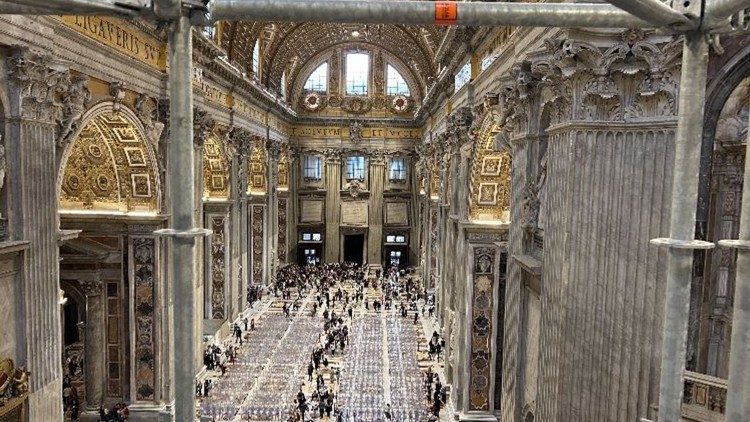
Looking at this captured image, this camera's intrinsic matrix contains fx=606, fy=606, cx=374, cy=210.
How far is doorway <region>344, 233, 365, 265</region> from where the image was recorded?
4244 centimetres

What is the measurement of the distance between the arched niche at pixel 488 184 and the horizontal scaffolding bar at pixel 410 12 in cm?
1165

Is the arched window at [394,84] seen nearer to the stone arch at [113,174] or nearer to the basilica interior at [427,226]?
the basilica interior at [427,226]

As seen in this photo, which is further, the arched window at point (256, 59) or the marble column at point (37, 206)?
the arched window at point (256, 59)

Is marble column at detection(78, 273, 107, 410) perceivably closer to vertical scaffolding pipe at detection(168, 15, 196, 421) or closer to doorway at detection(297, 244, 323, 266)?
vertical scaffolding pipe at detection(168, 15, 196, 421)

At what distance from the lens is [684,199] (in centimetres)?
383

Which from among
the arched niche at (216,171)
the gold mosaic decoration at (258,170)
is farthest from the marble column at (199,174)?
the gold mosaic decoration at (258,170)

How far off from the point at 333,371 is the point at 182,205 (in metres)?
18.2

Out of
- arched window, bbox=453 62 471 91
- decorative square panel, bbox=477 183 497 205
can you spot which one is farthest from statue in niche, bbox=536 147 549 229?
arched window, bbox=453 62 471 91

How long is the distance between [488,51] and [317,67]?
87.1ft

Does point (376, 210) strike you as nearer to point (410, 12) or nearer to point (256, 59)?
point (256, 59)

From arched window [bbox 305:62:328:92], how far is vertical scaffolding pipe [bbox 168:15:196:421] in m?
37.6

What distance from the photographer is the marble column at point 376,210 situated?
4100 cm

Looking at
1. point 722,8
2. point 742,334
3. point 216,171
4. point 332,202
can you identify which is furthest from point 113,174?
point 332,202

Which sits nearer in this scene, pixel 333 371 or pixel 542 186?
pixel 542 186
